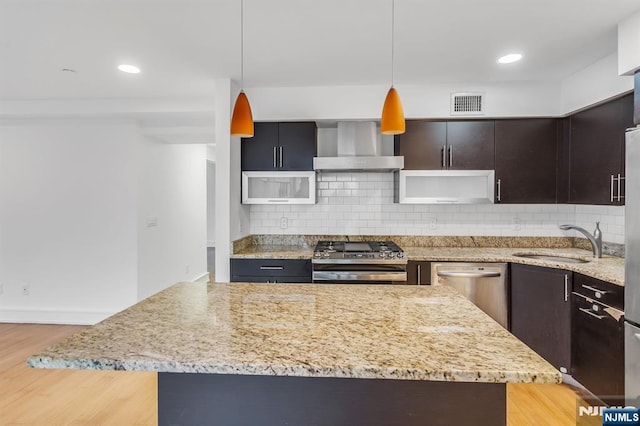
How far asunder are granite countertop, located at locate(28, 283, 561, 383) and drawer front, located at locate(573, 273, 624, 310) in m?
1.32

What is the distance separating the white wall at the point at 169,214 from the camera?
469cm

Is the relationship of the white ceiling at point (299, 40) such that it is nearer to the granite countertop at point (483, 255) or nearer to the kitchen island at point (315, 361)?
the granite countertop at point (483, 255)

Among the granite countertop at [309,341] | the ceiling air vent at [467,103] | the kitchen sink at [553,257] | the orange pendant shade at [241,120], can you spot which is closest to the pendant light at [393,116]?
the orange pendant shade at [241,120]

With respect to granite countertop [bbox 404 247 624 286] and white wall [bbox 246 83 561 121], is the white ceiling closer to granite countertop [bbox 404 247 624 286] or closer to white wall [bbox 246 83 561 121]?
white wall [bbox 246 83 561 121]

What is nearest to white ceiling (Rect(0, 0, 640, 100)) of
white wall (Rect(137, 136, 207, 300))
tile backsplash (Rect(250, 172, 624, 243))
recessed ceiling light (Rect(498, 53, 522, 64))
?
recessed ceiling light (Rect(498, 53, 522, 64))

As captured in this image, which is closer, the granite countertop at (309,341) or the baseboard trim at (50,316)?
the granite countertop at (309,341)

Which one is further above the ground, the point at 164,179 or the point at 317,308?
the point at 164,179

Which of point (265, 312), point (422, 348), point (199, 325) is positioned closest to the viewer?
point (422, 348)

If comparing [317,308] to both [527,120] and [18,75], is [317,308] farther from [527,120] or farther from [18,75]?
[18,75]

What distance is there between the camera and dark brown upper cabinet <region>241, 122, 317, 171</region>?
3.66m

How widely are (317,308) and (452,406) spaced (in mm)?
622

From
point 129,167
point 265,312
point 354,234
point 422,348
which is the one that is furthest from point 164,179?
point 422,348

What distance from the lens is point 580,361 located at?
2717 mm

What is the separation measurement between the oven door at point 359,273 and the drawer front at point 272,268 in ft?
0.47
